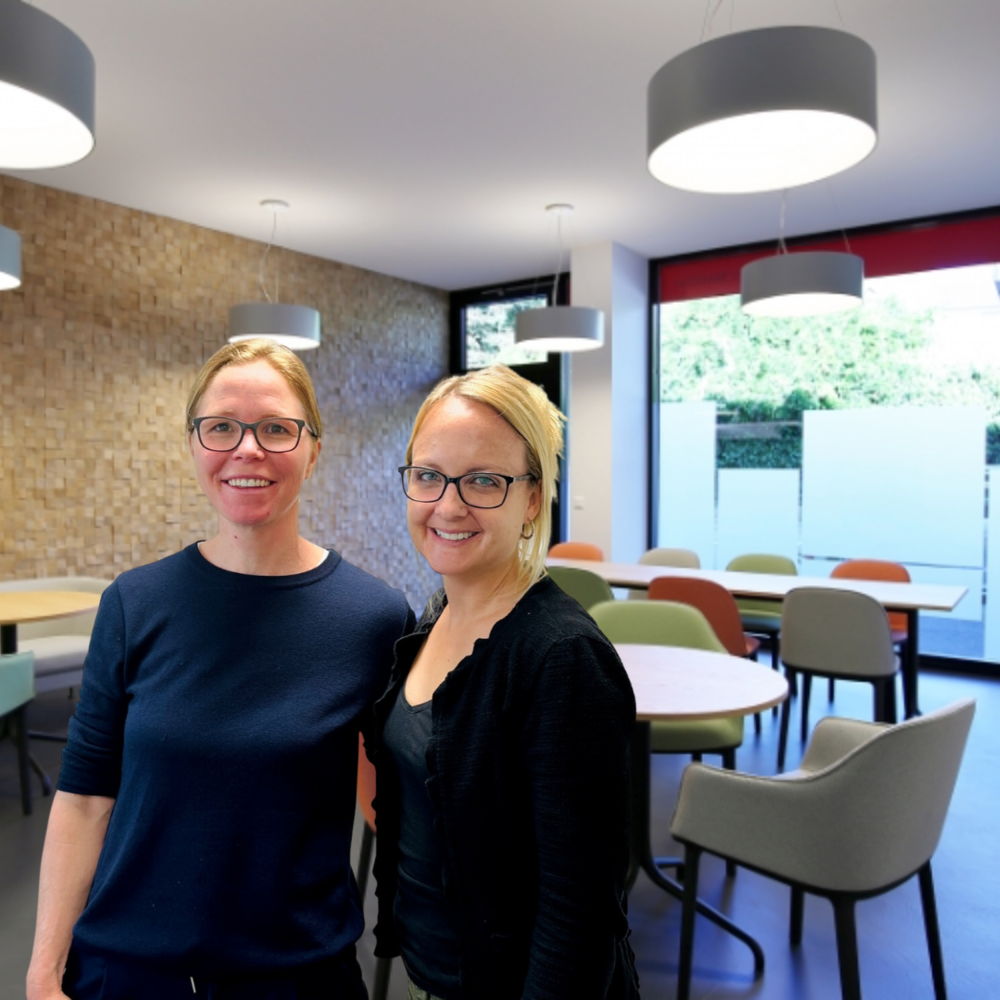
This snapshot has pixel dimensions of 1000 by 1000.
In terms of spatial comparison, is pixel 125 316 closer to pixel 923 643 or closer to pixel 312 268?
pixel 312 268

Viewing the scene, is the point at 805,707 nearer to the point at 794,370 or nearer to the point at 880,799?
the point at 880,799

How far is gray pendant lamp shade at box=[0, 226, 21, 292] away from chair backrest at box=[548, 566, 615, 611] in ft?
10.3

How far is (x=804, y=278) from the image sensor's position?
436cm

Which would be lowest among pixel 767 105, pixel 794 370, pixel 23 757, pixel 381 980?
pixel 381 980

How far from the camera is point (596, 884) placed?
963mm

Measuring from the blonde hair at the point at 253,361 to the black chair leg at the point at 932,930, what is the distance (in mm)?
1951

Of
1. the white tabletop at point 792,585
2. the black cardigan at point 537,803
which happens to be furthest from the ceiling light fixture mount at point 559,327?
the black cardigan at point 537,803

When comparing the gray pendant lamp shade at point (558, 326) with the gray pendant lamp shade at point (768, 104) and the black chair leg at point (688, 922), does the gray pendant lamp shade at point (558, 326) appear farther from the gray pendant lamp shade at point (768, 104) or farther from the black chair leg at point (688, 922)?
the black chair leg at point (688, 922)

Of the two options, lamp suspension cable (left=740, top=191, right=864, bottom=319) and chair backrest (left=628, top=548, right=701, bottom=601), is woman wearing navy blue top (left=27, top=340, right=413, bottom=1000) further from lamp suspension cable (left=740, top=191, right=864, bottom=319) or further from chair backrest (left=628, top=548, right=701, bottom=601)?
chair backrest (left=628, top=548, right=701, bottom=601)

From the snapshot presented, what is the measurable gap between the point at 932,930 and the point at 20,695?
3.31m

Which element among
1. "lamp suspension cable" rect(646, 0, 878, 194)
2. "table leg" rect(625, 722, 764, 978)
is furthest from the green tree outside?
"table leg" rect(625, 722, 764, 978)

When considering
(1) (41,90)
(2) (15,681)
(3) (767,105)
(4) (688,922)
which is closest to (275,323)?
(2) (15,681)

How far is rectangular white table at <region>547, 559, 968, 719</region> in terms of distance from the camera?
414 cm

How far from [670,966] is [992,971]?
0.94 metres
